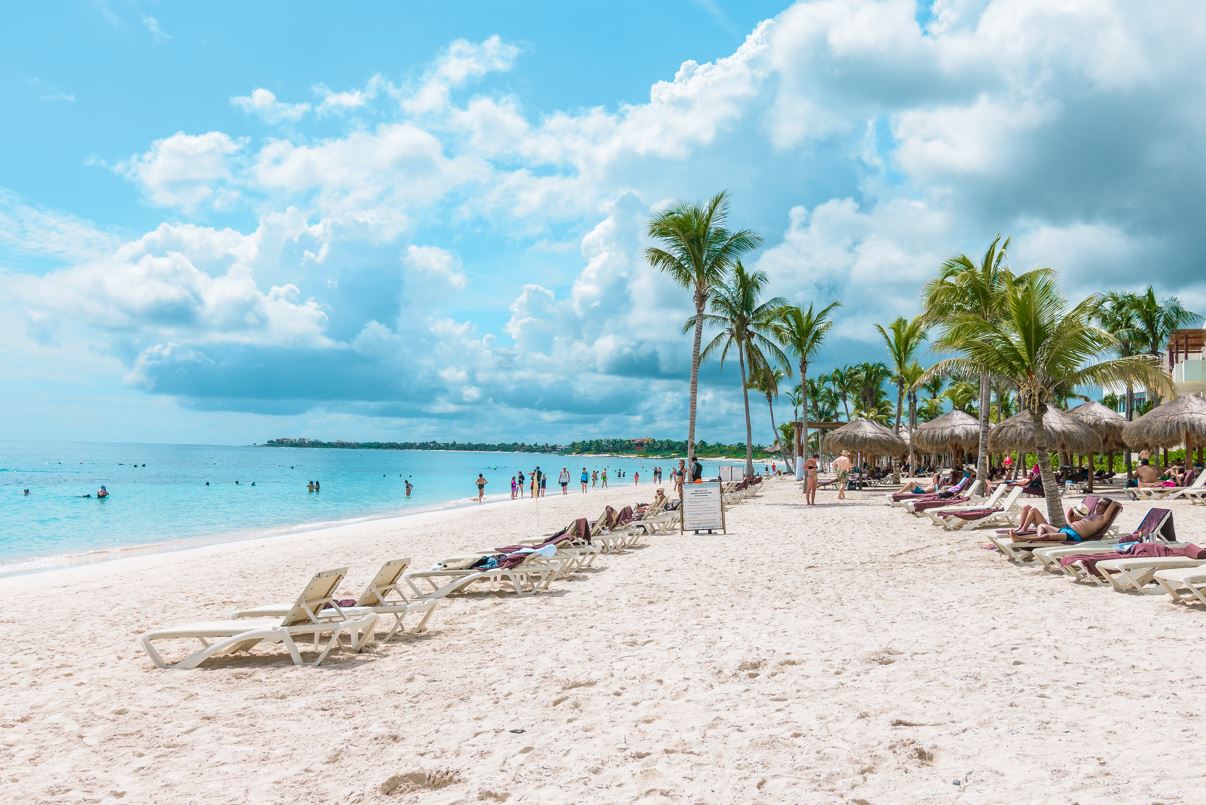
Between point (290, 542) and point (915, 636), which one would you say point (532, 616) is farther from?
point (290, 542)

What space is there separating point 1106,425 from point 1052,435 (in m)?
3.07

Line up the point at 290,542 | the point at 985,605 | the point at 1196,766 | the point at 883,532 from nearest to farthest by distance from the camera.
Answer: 1. the point at 1196,766
2. the point at 985,605
3. the point at 883,532
4. the point at 290,542

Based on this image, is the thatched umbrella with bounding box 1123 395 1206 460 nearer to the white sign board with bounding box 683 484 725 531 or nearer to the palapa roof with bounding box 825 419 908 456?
the palapa roof with bounding box 825 419 908 456

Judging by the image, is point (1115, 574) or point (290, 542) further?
point (290, 542)

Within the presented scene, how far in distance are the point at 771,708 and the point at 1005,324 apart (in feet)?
32.2

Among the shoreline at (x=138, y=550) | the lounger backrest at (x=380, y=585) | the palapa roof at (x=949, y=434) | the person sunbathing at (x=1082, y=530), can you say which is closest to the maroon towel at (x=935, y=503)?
the person sunbathing at (x=1082, y=530)

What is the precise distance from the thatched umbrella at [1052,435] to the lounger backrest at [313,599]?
2127cm

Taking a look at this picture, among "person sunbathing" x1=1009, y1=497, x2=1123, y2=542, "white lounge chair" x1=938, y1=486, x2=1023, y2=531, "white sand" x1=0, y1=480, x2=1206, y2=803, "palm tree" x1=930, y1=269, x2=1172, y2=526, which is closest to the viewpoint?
"white sand" x1=0, y1=480, x2=1206, y2=803

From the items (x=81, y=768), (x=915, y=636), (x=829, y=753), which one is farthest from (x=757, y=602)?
(x=81, y=768)

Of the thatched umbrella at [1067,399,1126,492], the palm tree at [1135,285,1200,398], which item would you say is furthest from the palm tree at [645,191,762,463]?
the palm tree at [1135,285,1200,398]

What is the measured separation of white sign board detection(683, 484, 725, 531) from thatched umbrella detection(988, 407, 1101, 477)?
1292cm

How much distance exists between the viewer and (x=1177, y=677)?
14.8ft

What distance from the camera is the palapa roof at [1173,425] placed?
2137 centimetres

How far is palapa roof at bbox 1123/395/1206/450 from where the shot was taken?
841 inches
